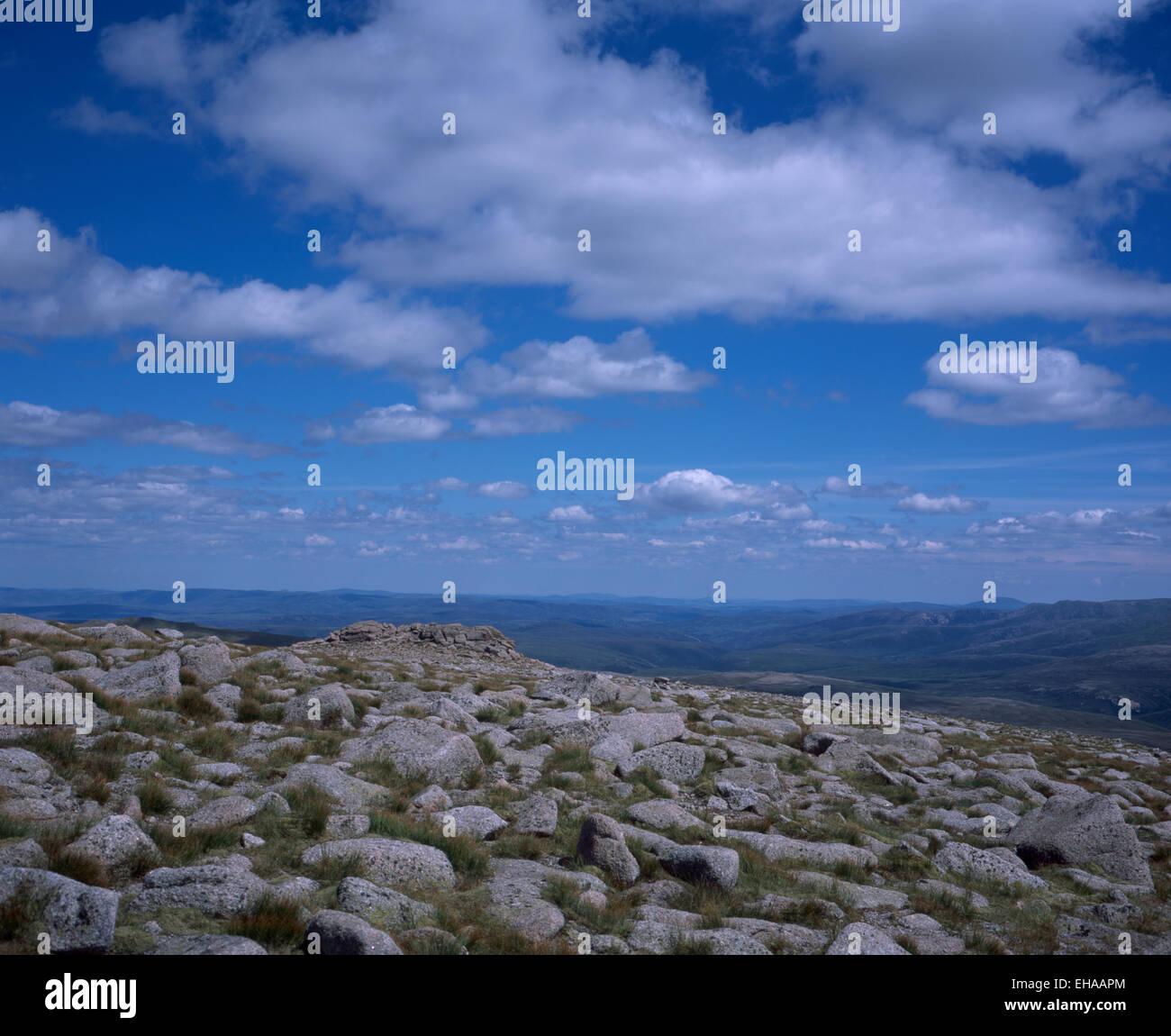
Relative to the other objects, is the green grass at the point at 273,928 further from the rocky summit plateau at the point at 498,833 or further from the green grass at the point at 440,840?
the green grass at the point at 440,840

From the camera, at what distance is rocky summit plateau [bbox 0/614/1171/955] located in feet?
27.6

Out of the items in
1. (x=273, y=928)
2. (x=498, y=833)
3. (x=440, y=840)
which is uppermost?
(x=273, y=928)

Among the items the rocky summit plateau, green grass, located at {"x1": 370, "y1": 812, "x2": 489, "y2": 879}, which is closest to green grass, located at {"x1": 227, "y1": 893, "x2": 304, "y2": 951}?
the rocky summit plateau

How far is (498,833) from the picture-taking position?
12602mm

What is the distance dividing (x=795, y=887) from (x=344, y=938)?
7214 millimetres

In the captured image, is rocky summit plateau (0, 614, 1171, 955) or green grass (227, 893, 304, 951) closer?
green grass (227, 893, 304, 951)

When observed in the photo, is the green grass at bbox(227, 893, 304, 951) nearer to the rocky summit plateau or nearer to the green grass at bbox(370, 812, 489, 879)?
the rocky summit plateau

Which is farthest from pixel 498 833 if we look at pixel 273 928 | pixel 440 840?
pixel 273 928

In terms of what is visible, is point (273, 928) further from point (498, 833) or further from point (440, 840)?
point (498, 833)

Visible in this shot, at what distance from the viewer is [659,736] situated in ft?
70.1
